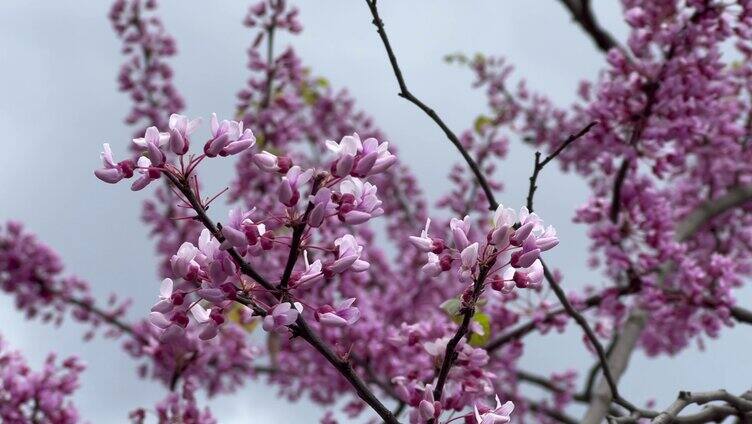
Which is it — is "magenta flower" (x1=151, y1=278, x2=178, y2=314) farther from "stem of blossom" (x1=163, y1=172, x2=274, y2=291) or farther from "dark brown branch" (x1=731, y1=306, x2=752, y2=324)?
"dark brown branch" (x1=731, y1=306, x2=752, y2=324)

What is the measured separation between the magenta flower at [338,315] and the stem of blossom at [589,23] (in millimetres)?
6461

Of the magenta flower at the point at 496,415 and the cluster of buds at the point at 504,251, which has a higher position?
the cluster of buds at the point at 504,251

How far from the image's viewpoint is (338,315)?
183cm

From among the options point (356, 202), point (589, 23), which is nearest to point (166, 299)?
point (356, 202)

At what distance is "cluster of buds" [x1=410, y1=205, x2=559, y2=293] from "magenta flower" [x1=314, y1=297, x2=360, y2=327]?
23 cm

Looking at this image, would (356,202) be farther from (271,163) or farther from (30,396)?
(30,396)

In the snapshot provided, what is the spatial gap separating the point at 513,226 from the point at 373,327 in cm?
433

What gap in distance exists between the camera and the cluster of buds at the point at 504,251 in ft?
6.00

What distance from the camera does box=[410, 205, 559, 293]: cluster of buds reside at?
1.83m

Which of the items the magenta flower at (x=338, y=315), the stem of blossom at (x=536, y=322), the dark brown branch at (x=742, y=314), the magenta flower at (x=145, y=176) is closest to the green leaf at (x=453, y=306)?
the magenta flower at (x=338, y=315)

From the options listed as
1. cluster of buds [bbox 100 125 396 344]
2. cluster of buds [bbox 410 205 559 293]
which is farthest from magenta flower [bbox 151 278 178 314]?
cluster of buds [bbox 410 205 559 293]

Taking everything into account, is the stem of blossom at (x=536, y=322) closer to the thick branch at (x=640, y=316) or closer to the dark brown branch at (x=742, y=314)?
the thick branch at (x=640, y=316)

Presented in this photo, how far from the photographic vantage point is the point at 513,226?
1.90 meters

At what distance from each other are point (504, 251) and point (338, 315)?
1.43ft
